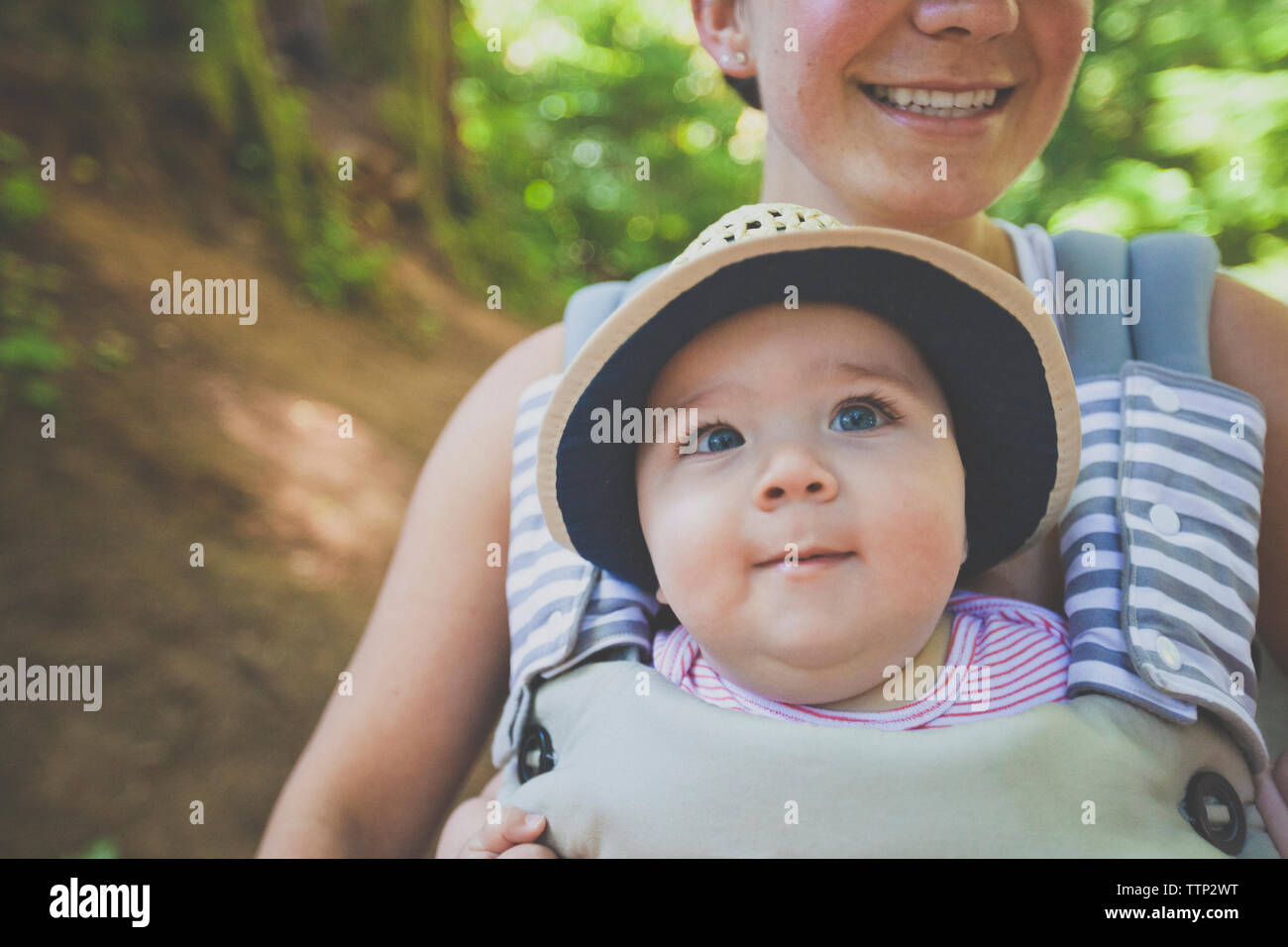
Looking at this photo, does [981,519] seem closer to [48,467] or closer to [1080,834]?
[1080,834]

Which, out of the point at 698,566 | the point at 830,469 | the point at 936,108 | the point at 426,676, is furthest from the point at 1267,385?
the point at 426,676

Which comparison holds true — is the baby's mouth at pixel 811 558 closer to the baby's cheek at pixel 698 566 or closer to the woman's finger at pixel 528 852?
the baby's cheek at pixel 698 566

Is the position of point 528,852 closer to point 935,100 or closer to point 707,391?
point 707,391

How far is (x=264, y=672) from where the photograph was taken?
3531mm

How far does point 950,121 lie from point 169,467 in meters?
3.48

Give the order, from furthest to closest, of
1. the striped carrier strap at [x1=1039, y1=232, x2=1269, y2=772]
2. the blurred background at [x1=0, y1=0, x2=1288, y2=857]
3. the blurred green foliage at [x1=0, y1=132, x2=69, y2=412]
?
the blurred green foliage at [x1=0, y1=132, x2=69, y2=412] → the blurred background at [x1=0, y1=0, x2=1288, y2=857] → the striped carrier strap at [x1=1039, y1=232, x2=1269, y2=772]

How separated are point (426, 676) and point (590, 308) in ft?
1.95

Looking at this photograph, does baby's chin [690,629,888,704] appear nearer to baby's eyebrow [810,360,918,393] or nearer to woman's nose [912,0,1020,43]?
baby's eyebrow [810,360,918,393]

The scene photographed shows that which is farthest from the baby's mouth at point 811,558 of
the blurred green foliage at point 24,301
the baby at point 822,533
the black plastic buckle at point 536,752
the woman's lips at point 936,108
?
the blurred green foliage at point 24,301

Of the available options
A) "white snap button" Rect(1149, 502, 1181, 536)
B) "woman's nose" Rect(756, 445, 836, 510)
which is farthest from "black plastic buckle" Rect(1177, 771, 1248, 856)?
"woman's nose" Rect(756, 445, 836, 510)

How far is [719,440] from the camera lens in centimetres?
116

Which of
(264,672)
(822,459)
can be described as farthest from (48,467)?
(822,459)

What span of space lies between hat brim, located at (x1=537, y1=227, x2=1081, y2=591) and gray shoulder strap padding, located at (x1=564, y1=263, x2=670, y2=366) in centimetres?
26

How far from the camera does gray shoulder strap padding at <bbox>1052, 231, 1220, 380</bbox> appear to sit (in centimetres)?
130
